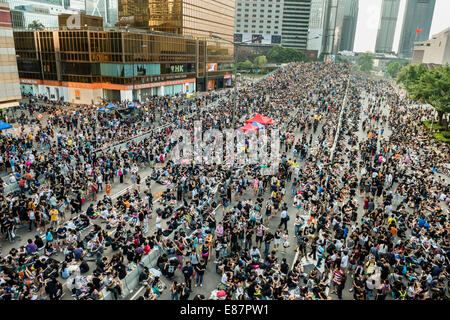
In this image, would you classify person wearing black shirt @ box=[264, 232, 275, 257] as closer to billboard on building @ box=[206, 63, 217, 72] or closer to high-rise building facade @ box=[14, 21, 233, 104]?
high-rise building facade @ box=[14, 21, 233, 104]

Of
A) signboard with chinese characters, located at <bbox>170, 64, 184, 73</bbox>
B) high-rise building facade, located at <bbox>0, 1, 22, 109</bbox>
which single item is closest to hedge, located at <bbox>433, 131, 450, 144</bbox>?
signboard with chinese characters, located at <bbox>170, 64, 184, 73</bbox>

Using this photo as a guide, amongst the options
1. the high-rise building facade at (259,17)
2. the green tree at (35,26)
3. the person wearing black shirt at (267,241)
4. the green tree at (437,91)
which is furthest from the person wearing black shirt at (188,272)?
the high-rise building facade at (259,17)

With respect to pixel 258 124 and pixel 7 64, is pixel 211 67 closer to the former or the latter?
pixel 7 64

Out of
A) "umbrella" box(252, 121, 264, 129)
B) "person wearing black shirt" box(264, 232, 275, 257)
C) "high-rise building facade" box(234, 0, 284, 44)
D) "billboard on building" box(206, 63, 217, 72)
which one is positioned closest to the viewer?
"person wearing black shirt" box(264, 232, 275, 257)

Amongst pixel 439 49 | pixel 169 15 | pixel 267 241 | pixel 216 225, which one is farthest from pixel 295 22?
pixel 267 241

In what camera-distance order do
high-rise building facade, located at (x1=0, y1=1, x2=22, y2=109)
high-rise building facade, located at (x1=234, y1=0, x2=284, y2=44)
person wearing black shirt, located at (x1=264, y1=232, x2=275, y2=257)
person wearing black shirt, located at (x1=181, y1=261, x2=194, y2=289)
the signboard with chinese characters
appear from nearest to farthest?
person wearing black shirt, located at (x1=181, y1=261, x2=194, y2=289)
person wearing black shirt, located at (x1=264, y1=232, x2=275, y2=257)
high-rise building facade, located at (x1=0, y1=1, x2=22, y2=109)
the signboard with chinese characters
high-rise building facade, located at (x1=234, y1=0, x2=284, y2=44)
